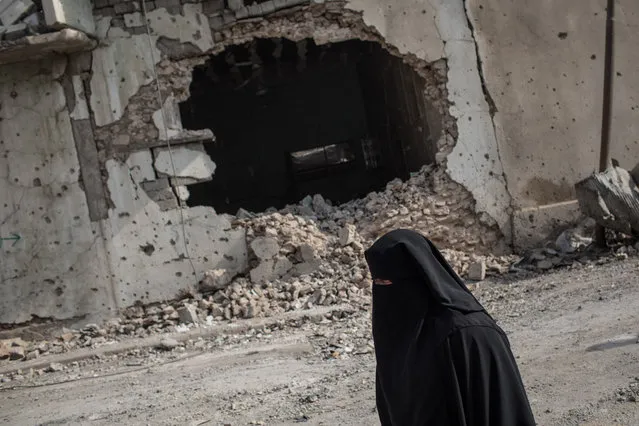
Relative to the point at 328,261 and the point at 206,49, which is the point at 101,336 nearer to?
the point at 328,261

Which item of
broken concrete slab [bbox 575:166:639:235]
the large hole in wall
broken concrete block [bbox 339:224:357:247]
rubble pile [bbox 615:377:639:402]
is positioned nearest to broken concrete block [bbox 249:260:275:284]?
broken concrete block [bbox 339:224:357:247]

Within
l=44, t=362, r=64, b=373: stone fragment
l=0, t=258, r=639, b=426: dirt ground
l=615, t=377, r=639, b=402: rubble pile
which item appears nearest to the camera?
l=615, t=377, r=639, b=402: rubble pile

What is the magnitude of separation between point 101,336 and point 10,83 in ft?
9.38

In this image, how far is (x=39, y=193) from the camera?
8.15 m

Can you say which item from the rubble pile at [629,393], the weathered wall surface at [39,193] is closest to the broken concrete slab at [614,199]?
the rubble pile at [629,393]

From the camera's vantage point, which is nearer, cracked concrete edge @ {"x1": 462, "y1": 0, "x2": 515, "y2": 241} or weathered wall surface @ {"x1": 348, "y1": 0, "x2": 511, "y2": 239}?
weathered wall surface @ {"x1": 348, "y1": 0, "x2": 511, "y2": 239}

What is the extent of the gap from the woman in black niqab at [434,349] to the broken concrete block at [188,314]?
5.43 m

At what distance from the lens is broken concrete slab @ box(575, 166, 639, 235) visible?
760cm

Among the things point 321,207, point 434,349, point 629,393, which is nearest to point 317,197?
point 321,207

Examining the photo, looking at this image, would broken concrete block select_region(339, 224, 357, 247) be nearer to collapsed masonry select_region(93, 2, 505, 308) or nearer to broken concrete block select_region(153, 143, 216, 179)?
collapsed masonry select_region(93, 2, 505, 308)

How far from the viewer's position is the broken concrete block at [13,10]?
7727 millimetres

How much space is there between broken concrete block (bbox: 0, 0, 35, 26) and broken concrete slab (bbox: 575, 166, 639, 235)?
596 cm

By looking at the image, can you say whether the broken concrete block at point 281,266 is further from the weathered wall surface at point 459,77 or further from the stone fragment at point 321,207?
the weathered wall surface at point 459,77

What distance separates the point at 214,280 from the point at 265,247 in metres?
0.65
